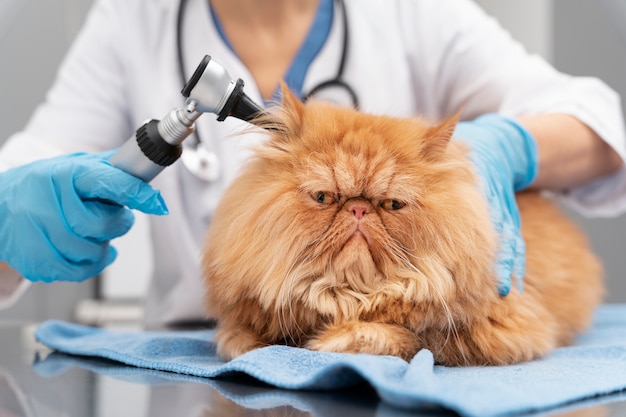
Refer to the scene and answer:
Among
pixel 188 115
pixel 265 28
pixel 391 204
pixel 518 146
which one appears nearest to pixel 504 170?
pixel 518 146

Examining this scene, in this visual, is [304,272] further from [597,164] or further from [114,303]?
[114,303]

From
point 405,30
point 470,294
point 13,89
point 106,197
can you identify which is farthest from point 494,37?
point 13,89

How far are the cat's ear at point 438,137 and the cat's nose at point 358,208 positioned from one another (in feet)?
0.53

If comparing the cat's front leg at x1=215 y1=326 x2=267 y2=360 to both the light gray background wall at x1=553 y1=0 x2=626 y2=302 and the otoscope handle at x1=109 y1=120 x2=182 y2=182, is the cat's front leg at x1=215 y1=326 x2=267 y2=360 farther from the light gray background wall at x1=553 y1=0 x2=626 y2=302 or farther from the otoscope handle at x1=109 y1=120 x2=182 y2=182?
the light gray background wall at x1=553 y1=0 x2=626 y2=302

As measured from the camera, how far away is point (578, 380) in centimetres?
93

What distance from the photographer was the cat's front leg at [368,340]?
102 cm

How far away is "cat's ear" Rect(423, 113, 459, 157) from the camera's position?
1.12m

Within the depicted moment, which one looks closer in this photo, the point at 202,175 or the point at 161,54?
the point at 202,175

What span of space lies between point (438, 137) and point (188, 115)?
410 mm

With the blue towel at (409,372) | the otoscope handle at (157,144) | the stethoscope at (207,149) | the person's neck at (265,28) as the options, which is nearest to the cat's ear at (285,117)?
the otoscope handle at (157,144)

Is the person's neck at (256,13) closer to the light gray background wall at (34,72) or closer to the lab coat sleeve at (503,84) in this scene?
the lab coat sleeve at (503,84)

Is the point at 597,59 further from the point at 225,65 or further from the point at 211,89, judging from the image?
the point at 211,89

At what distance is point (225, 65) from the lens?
176 centimetres

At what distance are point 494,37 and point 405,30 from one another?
0.24 m
